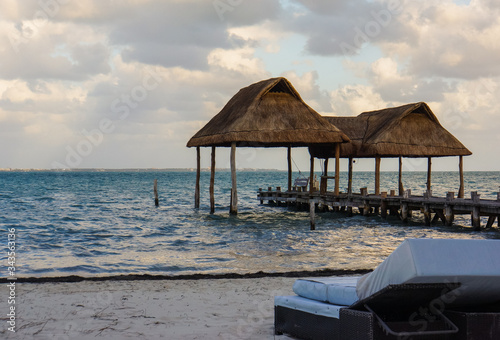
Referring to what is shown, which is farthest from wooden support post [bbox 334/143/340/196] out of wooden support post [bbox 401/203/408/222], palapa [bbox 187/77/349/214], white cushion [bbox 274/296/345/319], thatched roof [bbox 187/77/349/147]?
white cushion [bbox 274/296/345/319]

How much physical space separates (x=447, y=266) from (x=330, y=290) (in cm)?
137

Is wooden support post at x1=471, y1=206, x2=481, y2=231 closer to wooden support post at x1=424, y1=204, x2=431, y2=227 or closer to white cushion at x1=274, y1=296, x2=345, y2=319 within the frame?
wooden support post at x1=424, y1=204, x2=431, y2=227

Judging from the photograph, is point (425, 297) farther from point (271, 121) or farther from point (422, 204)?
point (271, 121)

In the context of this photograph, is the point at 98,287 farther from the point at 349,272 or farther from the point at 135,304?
the point at 349,272

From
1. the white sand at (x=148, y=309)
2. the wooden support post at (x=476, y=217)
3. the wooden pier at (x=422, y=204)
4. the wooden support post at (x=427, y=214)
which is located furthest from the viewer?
the wooden support post at (x=427, y=214)

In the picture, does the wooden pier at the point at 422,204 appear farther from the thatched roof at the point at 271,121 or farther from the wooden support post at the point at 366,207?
the thatched roof at the point at 271,121

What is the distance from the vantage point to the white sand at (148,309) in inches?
239

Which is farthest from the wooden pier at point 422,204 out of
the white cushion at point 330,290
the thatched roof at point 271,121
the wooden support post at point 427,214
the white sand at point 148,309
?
the white cushion at point 330,290

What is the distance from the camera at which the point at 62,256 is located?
15234 mm

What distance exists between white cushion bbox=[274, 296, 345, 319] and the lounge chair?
1 cm

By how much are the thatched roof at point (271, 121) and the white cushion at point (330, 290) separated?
1922cm

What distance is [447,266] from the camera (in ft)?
13.5

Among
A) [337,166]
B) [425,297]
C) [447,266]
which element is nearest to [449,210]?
[337,166]

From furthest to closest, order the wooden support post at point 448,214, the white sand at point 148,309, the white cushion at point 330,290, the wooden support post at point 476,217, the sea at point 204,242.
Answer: the wooden support post at point 448,214 < the wooden support post at point 476,217 < the sea at point 204,242 < the white sand at point 148,309 < the white cushion at point 330,290
